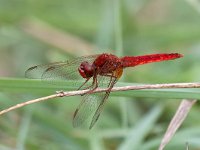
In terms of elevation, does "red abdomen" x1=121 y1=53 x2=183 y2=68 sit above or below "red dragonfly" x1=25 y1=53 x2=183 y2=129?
above

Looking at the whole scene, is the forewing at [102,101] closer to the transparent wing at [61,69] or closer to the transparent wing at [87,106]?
Result: the transparent wing at [87,106]

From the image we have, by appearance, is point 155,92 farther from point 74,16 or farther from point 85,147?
point 74,16

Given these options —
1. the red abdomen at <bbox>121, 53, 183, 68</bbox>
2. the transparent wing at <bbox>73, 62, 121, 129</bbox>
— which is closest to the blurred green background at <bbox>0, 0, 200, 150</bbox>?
the red abdomen at <bbox>121, 53, 183, 68</bbox>

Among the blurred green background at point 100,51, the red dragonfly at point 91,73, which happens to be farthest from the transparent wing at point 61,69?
the blurred green background at point 100,51

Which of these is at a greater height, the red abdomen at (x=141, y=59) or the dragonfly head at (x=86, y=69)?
the red abdomen at (x=141, y=59)

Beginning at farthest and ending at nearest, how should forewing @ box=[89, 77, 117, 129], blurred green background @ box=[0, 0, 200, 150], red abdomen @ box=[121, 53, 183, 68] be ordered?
blurred green background @ box=[0, 0, 200, 150] < red abdomen @ box=[121, 53, 183, 68] < forewing @ box=[89, 77, 117, 129]

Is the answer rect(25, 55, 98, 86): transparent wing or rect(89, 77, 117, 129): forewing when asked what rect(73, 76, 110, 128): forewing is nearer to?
rect(89, 77, 117, 129): forewing

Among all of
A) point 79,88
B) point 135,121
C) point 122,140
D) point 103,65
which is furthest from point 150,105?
point 79,88
